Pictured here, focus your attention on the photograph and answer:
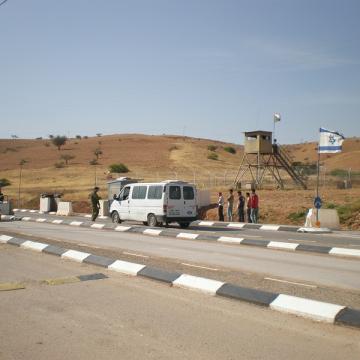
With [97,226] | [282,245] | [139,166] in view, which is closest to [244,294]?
[282,245]

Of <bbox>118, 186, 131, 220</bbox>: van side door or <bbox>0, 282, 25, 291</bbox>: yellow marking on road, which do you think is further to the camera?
<bbox>118, 186, 131, 220</bbox>: van side door

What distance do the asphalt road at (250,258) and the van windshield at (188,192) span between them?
207 inches

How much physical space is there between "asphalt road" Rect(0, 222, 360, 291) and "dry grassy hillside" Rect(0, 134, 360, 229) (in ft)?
41.7

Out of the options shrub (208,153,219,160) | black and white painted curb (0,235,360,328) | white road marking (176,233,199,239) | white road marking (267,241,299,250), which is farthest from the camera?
shrub (208,153,219,160)

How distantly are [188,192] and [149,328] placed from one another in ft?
56.7

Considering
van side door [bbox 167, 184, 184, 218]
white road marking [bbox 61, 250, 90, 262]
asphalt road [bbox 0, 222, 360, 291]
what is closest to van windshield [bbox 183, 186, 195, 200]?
van side door [bbox 167, 184, 184, 218]

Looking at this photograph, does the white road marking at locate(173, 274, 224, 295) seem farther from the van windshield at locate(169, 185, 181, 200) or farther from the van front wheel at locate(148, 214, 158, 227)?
the van front wheel at locate(148, 214, 158, 227)

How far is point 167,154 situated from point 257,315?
88.4 metres

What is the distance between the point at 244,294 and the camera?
8078 millimetres

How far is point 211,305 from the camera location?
7.68 m

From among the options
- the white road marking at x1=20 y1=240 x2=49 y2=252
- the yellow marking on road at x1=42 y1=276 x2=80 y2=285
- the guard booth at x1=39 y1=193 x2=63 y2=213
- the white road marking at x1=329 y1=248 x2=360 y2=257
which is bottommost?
the guard booth at x1=39 y1=193 x2=63 y2=213

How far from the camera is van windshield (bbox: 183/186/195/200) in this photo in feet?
77.2

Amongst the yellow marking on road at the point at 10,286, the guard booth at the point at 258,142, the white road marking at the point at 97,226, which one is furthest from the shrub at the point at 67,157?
the yellow marking on road at the point at 10,286

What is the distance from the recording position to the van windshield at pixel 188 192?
23.5m
